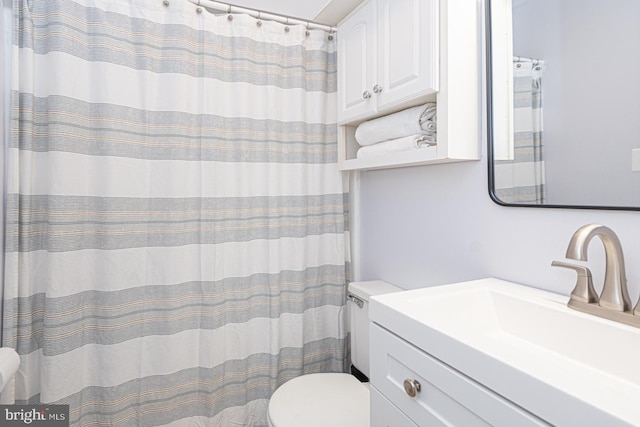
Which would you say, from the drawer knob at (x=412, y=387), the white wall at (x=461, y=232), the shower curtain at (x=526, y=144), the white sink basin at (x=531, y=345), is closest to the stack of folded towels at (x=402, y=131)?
the white wall at (x=461, y=232)

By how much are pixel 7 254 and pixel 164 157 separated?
634 millimetres

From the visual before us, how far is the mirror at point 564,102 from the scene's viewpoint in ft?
2.81

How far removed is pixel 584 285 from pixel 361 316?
99 centimetres

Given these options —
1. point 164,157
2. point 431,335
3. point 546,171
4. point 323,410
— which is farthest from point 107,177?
point 546,171

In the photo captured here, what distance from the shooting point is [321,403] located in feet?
4.64

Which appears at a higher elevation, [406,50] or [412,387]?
[406,50]

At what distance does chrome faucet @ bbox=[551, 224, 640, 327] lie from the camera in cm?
79

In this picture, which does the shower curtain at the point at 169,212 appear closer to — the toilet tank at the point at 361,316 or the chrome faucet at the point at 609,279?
the toilet tank at the point at 361,316

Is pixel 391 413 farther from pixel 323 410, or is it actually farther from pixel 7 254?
pixel 7 254

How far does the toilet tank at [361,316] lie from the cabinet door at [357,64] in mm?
760

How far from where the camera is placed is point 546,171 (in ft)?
3.38

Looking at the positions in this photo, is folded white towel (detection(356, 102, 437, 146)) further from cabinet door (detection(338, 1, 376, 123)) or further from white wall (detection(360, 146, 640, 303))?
white wall (detection(360, 146, 640, 303))

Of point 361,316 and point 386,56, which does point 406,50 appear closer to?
point 386,56

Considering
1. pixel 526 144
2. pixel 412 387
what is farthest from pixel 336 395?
pixel 526 144
